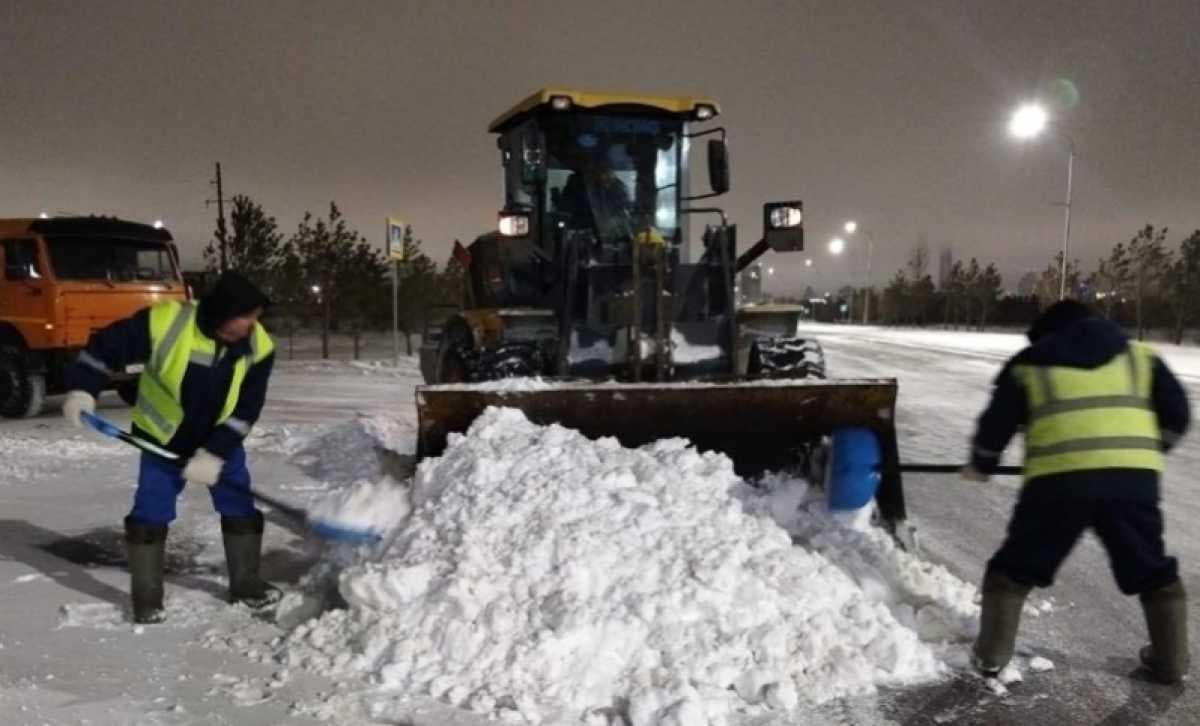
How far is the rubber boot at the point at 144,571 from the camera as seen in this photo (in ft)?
13.1

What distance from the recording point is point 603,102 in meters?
7.59

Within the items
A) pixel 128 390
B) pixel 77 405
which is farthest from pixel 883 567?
pixel 128 390

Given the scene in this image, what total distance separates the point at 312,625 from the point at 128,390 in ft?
30.4

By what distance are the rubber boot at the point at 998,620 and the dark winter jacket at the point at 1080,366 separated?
1.39 feet

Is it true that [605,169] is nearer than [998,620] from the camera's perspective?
No

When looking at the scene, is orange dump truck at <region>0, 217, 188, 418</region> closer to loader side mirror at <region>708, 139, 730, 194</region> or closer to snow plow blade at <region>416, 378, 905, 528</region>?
snow plow blade at <region>416, 378, 905, 528</region>

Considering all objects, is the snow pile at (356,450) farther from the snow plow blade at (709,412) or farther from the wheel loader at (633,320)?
the snow plow blade at (709,412)

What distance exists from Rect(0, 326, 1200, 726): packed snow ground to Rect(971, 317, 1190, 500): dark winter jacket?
31.4 inches

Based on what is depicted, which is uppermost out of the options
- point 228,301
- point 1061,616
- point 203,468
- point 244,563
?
point 228,301

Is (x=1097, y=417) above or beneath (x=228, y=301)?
beneath

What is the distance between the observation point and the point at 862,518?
4852mm

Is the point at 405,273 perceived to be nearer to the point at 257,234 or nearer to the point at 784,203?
the point at 257,234

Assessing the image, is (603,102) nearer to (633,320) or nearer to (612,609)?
(633,320)

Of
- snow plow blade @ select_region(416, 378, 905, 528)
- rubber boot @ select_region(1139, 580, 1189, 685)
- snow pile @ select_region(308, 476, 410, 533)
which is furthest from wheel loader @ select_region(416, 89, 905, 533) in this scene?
rubber boot @ select_region(1139, 580, 1189, 685)
